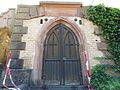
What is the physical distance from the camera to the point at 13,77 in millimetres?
7324

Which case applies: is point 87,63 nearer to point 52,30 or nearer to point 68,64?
point 68,64

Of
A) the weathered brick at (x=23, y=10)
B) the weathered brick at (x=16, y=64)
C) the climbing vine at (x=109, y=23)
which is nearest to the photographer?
the weathered brick at (x=16, y=64)

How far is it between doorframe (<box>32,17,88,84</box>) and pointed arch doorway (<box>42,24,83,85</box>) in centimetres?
12

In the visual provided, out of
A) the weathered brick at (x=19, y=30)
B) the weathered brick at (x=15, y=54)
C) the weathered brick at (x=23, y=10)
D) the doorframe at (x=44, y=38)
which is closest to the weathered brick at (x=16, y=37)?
the weathered brick at (x=19, y=30)

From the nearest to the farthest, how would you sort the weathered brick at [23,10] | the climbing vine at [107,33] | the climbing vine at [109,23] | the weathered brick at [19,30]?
the climbing vine at [107,33] → the climbing vine at [109,23] → the weathered brick at [19,30] → the weathered brick at [23,10]

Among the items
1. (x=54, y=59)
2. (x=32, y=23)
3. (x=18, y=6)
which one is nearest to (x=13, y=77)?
(x=54, y=59)

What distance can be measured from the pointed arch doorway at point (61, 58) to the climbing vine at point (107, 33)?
0.65 meters

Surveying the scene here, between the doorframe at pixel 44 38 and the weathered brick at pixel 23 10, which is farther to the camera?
the weathered brick at pixel 23 10

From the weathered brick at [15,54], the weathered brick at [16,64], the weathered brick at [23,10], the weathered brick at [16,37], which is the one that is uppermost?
the weathered brick at [23,10]

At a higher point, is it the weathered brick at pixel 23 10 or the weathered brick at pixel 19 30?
the weathered brick at pixel 23 10

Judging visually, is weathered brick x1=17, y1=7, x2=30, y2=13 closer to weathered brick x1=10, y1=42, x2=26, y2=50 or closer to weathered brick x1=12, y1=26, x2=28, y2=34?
weathered brick x1=12, y1=26, x2=28, y2=34

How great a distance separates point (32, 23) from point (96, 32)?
229 centimetres

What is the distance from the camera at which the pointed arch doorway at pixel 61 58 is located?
780cm

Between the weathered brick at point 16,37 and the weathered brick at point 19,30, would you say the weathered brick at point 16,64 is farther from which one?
the weathered brick at point 19,30
